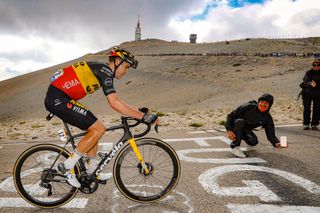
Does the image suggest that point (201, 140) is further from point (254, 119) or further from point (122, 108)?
point (122, 108)

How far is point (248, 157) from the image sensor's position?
22.6 feet

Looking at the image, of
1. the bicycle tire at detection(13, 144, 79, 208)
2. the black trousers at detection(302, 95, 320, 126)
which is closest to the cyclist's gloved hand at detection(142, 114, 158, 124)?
the bicycle tire at detection(13, 144, 79, 208)

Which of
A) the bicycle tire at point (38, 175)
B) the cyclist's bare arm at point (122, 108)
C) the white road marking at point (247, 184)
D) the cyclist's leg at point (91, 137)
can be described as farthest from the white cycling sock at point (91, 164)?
the white road marking at point (247, 184)

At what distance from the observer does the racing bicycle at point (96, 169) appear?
4395 mm

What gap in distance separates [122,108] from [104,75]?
1.82ft

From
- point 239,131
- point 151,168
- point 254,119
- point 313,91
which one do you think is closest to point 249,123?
point 254,119

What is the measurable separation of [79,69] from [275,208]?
348 centimetres

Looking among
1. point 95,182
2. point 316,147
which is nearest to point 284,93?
point 316,147

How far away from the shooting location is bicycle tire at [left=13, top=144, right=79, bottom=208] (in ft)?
14.4

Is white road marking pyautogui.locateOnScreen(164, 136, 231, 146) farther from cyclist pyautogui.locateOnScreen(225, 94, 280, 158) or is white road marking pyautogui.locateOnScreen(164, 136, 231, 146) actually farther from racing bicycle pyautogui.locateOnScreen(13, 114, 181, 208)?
racing bicycle pyautogui.locateOnScreen(13, 114, 181, 208)

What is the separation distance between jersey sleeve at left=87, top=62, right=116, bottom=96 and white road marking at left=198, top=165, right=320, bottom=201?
7.88 feet

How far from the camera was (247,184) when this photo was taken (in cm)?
522

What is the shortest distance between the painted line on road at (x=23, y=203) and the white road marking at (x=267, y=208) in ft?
7.37

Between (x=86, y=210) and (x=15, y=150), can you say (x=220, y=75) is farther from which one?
(x=86, y=210)
